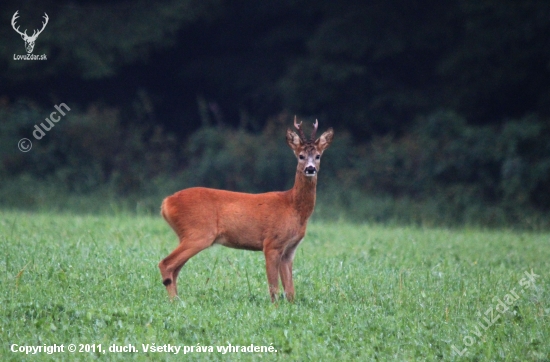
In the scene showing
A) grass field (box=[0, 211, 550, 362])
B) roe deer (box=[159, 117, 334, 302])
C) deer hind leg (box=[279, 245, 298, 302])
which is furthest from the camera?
deer hind leg (box=[279, 245, 298, 302])

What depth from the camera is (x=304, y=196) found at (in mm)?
7977

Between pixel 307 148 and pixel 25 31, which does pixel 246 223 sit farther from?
pixel 25 31

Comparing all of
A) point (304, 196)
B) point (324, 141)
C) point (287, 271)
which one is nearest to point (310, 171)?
point (304, 196)

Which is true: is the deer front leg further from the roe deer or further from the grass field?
the grass field

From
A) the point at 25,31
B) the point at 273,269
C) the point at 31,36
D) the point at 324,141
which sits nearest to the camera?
the point at 273,269

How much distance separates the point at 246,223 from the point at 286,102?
1390 centimetres

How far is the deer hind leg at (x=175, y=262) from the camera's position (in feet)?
24.3

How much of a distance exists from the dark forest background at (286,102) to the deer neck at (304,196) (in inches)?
316

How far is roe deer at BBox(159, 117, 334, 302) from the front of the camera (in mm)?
7512

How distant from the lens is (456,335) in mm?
6574

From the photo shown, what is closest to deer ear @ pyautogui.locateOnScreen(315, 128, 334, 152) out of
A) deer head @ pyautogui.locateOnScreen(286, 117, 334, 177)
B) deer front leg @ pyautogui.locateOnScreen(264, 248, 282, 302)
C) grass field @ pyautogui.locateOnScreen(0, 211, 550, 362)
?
deer head @ pyautogui.locateOnScreen(286, 117, 334, 177)

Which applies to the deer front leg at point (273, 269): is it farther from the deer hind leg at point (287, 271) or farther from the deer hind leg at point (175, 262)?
the deer hind leg at point (175, 262)

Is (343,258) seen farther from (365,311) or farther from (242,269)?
(365,311)

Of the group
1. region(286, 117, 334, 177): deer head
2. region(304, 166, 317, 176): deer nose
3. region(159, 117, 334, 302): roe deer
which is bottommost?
region(159, 117, 334, 302): roe deer
